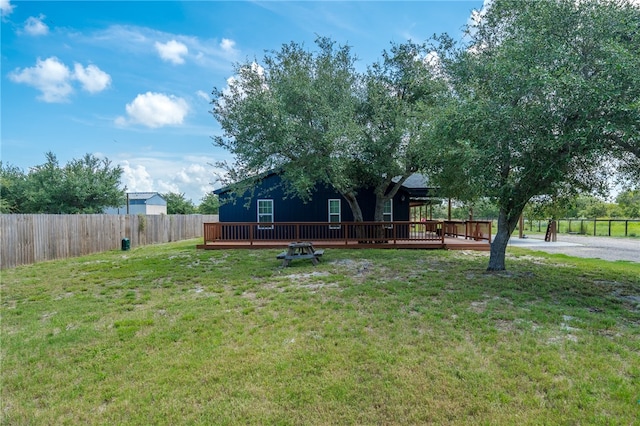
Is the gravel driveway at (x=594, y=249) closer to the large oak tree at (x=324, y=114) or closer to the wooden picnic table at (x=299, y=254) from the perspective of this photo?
the large oak tree at (x=324, y=114)

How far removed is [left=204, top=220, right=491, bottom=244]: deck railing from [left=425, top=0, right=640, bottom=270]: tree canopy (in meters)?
5.64

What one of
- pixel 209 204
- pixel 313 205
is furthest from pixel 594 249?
pixel 209 204

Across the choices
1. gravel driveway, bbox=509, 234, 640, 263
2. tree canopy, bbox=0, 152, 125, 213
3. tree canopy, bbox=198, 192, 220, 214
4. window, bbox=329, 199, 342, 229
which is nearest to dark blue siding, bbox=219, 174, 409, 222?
window, bbox=329, 199, 342, 229

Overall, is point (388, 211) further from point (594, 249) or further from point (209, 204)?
point (209, 204)

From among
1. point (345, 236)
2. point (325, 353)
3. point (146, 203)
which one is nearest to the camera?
point (325, 353)

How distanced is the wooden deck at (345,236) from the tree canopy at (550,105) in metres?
5.24

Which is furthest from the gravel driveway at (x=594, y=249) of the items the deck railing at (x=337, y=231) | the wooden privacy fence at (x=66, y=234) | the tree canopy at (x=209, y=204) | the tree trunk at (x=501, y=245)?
the tree canopy at (x=209, y=204)

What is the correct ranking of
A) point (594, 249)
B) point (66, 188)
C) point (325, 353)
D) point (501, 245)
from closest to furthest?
point (325, 353)
point (501, 245)
point (594, 249)
point (66, 188)

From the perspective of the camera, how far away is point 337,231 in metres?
14.6

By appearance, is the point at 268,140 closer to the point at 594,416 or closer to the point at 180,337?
the point at 180,337

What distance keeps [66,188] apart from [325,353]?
21622 mm

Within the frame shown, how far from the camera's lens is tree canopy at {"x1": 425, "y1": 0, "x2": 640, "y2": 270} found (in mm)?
4867

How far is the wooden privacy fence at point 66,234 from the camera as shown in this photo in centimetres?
938

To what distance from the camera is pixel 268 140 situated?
1041 cm
